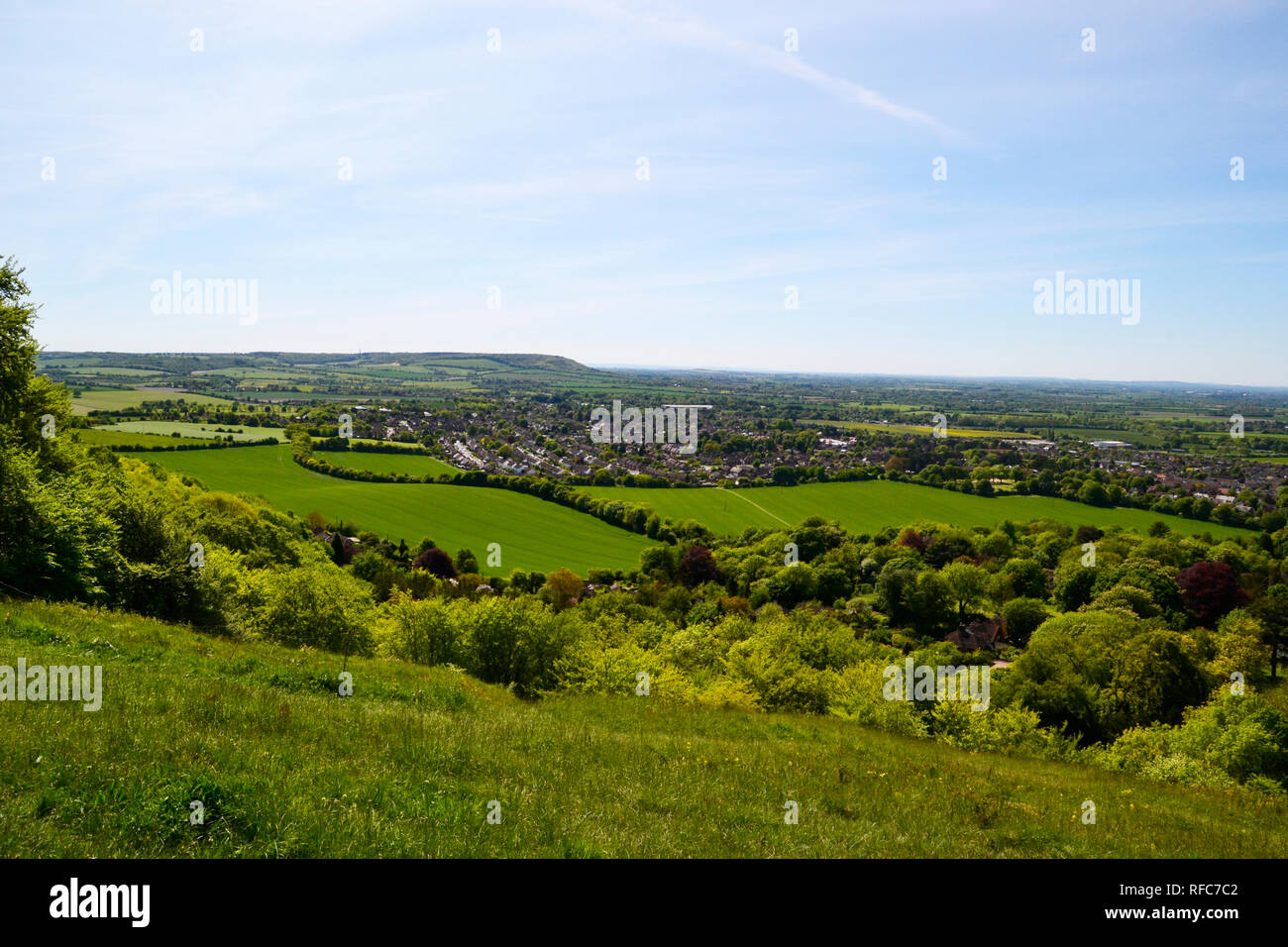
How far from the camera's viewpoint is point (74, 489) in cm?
2633

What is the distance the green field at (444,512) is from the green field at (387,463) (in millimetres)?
8594

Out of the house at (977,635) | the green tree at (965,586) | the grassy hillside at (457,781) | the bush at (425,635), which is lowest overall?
the house at (977,635)

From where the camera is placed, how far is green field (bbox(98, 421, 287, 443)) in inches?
4941

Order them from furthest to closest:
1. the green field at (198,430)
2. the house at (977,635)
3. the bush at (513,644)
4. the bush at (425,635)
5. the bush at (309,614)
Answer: the green field at (198,430) → the house at (977,635) → the bush at (425,635) → the bush at (309,614) → the bush at (513,644)

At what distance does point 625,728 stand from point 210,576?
20.4 meters

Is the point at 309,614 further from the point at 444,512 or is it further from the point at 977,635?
the point at 444,512

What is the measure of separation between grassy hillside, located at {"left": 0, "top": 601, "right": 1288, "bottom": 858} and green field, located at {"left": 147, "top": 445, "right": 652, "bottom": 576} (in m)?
59.5

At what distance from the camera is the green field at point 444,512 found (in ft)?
270

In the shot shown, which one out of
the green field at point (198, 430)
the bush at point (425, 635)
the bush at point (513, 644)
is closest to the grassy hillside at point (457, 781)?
the bush at point (513, 644)

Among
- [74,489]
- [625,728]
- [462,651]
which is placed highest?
[74,489]

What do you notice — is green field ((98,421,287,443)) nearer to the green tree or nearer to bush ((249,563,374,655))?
bush ((249,563,374,655))

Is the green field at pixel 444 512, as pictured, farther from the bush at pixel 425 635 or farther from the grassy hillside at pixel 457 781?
the grassy hillside at pixel 457 781

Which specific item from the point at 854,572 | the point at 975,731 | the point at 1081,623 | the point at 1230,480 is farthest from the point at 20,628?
the point at 1230,480

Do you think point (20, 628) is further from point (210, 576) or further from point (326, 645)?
point (326, 645)
